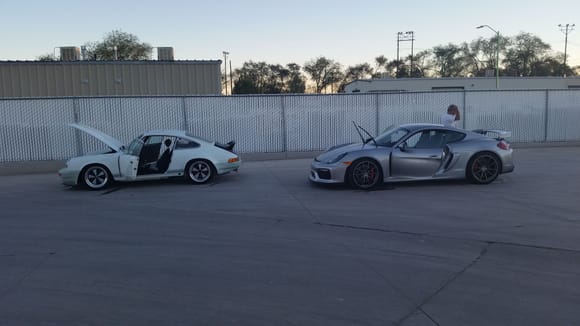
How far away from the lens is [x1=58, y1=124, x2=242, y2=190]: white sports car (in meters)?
10.3

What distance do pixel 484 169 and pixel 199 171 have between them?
6.23 metres

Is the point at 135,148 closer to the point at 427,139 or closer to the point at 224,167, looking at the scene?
the point at 224,167

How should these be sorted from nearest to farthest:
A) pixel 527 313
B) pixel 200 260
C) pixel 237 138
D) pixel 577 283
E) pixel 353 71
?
1. pixel 527 313
2. pixel 577 283
3. pixel 200 260
4. pixel 237 138
5. pixel 353 71

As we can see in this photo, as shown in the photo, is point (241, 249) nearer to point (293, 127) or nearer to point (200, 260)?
point (200, 260)

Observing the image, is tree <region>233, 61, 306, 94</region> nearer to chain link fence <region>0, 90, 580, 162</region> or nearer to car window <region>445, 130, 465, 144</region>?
chain link fence <region>0, 90, 580, 162</region>

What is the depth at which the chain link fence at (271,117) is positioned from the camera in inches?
578

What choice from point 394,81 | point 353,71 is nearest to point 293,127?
point 394,81

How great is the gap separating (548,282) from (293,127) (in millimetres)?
12389

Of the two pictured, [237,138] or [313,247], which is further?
[237,138]

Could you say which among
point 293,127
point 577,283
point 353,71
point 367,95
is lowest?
point 577,283

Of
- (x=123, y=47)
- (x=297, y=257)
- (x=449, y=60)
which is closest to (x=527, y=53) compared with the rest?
(x=449, y=60)

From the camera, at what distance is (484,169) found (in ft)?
32.3

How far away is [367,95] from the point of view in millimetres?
16703

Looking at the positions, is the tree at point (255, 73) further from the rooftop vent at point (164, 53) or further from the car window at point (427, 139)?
the car window at point (427, 139)
